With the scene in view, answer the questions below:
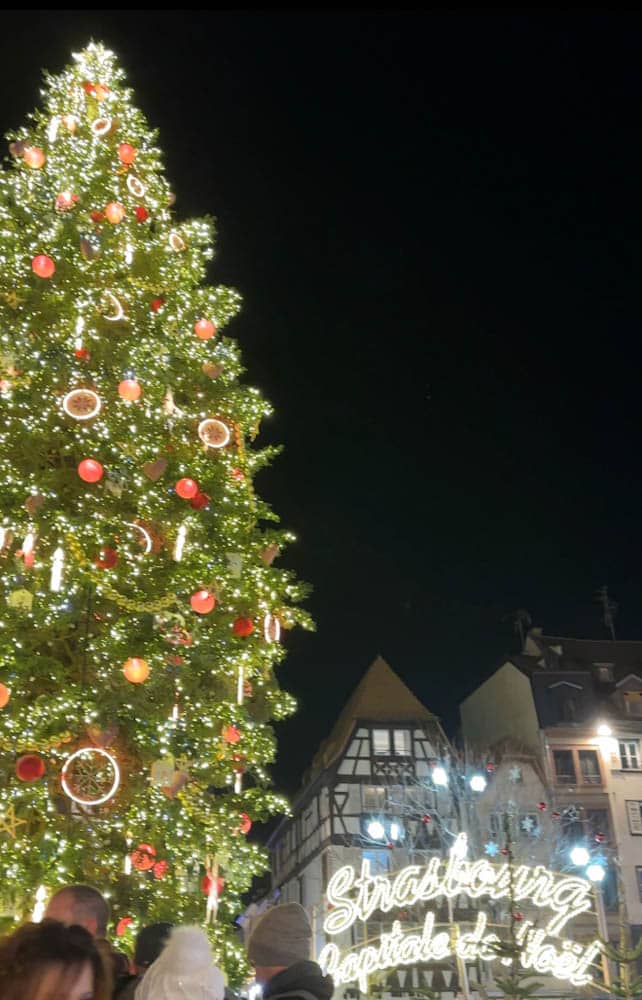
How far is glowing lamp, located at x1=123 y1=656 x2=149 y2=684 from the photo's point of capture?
8.75 meters

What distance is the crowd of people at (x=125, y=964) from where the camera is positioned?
245 cm

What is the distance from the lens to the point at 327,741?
41438mm

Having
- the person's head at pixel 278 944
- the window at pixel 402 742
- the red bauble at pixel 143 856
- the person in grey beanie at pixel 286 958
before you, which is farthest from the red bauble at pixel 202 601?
the window at pixel 402 742

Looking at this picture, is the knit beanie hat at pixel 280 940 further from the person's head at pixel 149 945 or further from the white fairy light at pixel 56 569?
the white fairy light at pixel 56 569

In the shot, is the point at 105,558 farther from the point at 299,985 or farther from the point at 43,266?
the point at 299,985

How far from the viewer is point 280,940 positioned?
3760mm

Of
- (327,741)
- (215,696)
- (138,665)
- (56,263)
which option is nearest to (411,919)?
(327,741)

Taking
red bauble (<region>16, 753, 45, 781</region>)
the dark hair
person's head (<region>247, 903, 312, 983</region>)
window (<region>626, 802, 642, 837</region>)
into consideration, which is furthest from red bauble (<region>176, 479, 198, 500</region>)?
window (<region>626, 802, 642, 837</region>)

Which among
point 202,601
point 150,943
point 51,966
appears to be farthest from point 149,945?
point 202,601

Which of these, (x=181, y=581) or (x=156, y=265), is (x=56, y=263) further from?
(x=181, y=581)

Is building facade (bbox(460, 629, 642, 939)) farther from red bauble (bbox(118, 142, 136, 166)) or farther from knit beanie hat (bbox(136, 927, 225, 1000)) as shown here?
knit beanie hat (bbox(136, 927, 225, 1000))

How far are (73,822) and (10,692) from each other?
4.68 ft

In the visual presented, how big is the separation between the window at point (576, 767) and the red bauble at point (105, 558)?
1183 inches

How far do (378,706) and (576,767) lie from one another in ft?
27.1
